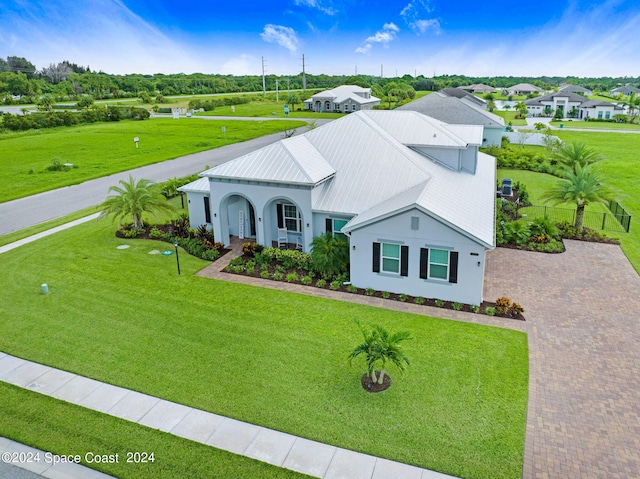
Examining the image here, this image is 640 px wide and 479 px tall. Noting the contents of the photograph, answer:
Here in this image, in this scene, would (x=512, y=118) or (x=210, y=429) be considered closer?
(x=210, y=429)

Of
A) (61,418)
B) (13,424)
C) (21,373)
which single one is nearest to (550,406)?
(61,418)

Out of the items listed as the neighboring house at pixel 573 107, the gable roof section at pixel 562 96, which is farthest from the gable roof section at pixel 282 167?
the gable roof section at pixel 562 96

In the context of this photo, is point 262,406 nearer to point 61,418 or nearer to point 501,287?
point 61,418

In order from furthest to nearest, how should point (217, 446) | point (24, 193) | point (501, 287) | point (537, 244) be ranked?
point (24, 193)
point (537, 244)
point (501, 287)
point (217, 446)

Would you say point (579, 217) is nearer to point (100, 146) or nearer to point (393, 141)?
point (393, 141)

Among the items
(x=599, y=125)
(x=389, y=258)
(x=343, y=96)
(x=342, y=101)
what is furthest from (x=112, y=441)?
(x=343, y=96)

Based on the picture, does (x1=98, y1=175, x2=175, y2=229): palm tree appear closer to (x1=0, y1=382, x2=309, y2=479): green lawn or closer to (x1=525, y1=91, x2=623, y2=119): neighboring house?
(x1=0, y1=382, x2=309, y2=479): green lawn

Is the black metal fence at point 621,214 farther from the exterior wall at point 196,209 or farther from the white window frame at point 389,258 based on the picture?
the exterior wall at point 196,209
